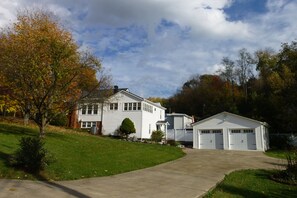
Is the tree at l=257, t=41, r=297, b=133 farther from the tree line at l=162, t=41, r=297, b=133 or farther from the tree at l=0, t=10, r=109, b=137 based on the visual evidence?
the tree at l=0, t=10, r=109, b=137

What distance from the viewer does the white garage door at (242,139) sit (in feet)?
109

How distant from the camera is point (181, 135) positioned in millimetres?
40750

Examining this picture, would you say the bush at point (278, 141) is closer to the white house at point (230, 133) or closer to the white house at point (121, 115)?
the white house at point (230, 133)

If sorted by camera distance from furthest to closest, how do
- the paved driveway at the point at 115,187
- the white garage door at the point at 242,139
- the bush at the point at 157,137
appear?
the bush at the point at 157,137, the white garage door at the point at 242,139, the paved driveway at the point at 115,187

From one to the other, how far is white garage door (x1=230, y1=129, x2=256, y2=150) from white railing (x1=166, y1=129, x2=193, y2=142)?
6759mm

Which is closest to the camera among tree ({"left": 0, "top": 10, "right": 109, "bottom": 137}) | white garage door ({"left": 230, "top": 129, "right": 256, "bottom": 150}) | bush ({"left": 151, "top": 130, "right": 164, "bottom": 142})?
tree ({"left": 0, "top": 10, "right": 109, "bottom": 137})

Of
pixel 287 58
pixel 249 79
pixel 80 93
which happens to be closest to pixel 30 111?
pixel 80 93

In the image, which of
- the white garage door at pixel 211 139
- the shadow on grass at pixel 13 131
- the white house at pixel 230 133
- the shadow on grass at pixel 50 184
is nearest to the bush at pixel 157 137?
the white house at pixel 230 133

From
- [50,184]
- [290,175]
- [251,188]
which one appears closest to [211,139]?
[290,175]

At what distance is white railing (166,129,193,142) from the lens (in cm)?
4000

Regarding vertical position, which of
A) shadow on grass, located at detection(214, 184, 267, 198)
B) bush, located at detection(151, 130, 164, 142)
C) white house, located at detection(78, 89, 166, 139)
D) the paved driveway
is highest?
white house, located at detection(78, 89, 166, 139)

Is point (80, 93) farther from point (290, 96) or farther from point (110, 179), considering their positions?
point (290, 96)

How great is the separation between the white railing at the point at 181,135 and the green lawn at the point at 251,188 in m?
26.6

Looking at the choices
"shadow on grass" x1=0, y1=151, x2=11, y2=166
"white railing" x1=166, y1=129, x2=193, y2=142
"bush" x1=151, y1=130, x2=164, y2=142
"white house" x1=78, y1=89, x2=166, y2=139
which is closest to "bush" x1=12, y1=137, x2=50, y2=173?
"shadow on grass" x1=0, y1=151, x2=11, y2=166
